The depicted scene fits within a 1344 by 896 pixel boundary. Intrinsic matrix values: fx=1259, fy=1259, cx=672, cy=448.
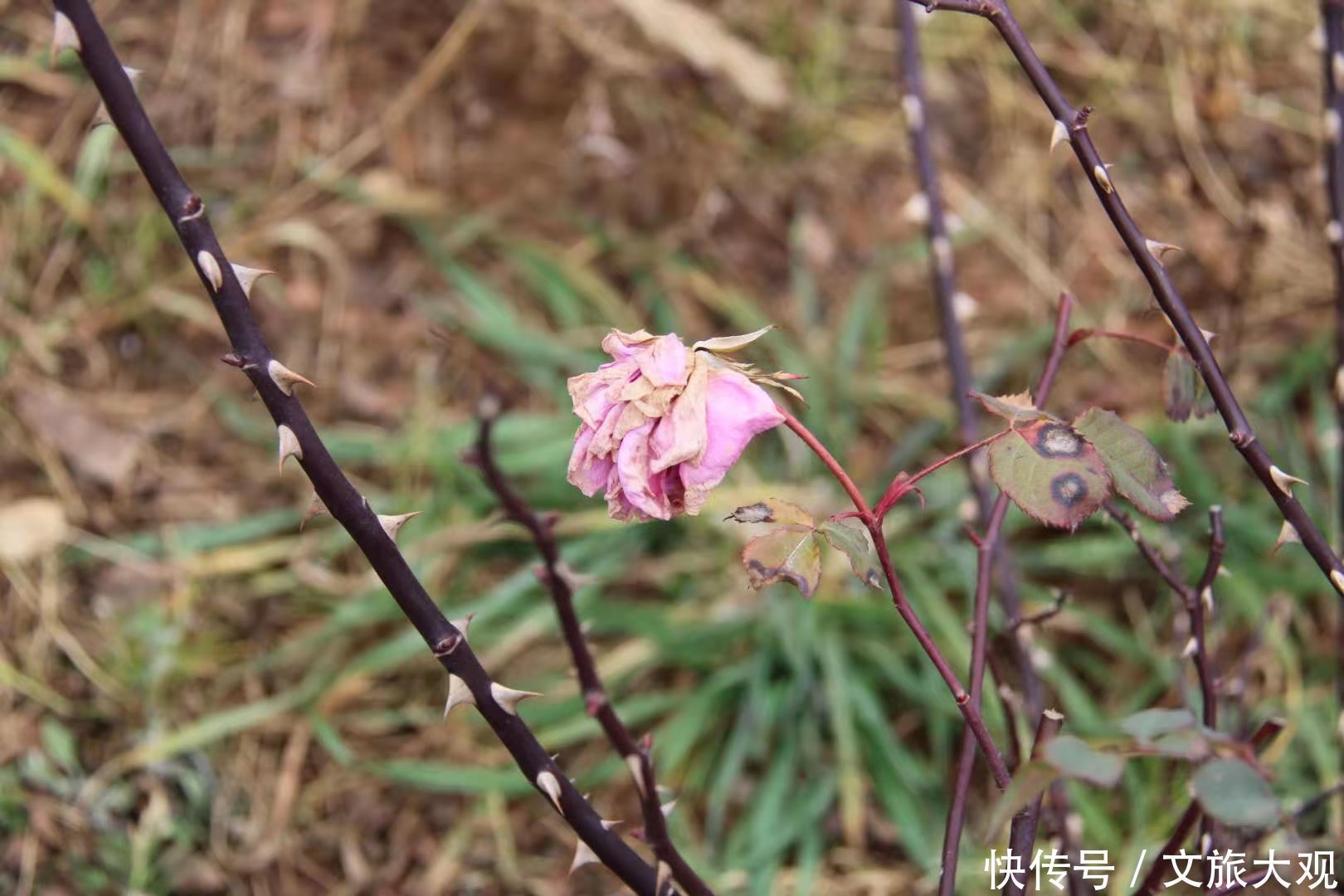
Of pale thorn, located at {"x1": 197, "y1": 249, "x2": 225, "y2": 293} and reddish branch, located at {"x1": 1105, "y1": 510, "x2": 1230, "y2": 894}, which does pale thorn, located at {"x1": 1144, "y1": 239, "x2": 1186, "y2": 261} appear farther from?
pale thorn, located at {"x1": 197, "y1": 249, "x2": 225, "y2": 293}

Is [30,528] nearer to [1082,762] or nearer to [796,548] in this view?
[796,548]

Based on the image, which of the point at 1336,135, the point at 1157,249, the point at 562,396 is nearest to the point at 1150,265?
the point at 1157,249

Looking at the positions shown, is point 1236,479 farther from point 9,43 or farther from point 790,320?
point 9,43

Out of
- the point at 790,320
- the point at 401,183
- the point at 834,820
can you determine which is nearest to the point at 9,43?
the point at 401,183

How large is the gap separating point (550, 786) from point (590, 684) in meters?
0.19

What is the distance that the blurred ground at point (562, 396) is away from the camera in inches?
74.0

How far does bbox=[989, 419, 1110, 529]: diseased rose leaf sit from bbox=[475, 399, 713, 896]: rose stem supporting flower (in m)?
0.38

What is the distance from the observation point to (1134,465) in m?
0.79

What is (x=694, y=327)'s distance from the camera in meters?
2.45

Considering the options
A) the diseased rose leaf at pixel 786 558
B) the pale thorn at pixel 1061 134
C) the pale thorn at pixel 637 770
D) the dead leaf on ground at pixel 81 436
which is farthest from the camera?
the dead leaf on ground at pixel 81 436

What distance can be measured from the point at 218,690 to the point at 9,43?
1346 millimetres

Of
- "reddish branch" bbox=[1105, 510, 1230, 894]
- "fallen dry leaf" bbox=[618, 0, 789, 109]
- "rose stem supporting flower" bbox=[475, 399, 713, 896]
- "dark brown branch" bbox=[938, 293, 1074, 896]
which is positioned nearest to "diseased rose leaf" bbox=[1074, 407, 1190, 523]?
"dark brown branch" bbox=[938, 293, 1074, 896]

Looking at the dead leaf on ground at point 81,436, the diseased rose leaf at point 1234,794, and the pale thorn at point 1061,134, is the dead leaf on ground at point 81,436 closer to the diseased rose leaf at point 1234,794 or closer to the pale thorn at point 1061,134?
the pale thorn at point 1061,134

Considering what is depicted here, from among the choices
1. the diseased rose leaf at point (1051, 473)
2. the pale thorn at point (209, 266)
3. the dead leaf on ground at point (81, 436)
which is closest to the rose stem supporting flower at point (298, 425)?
the pale thorn at point (209, 266)
